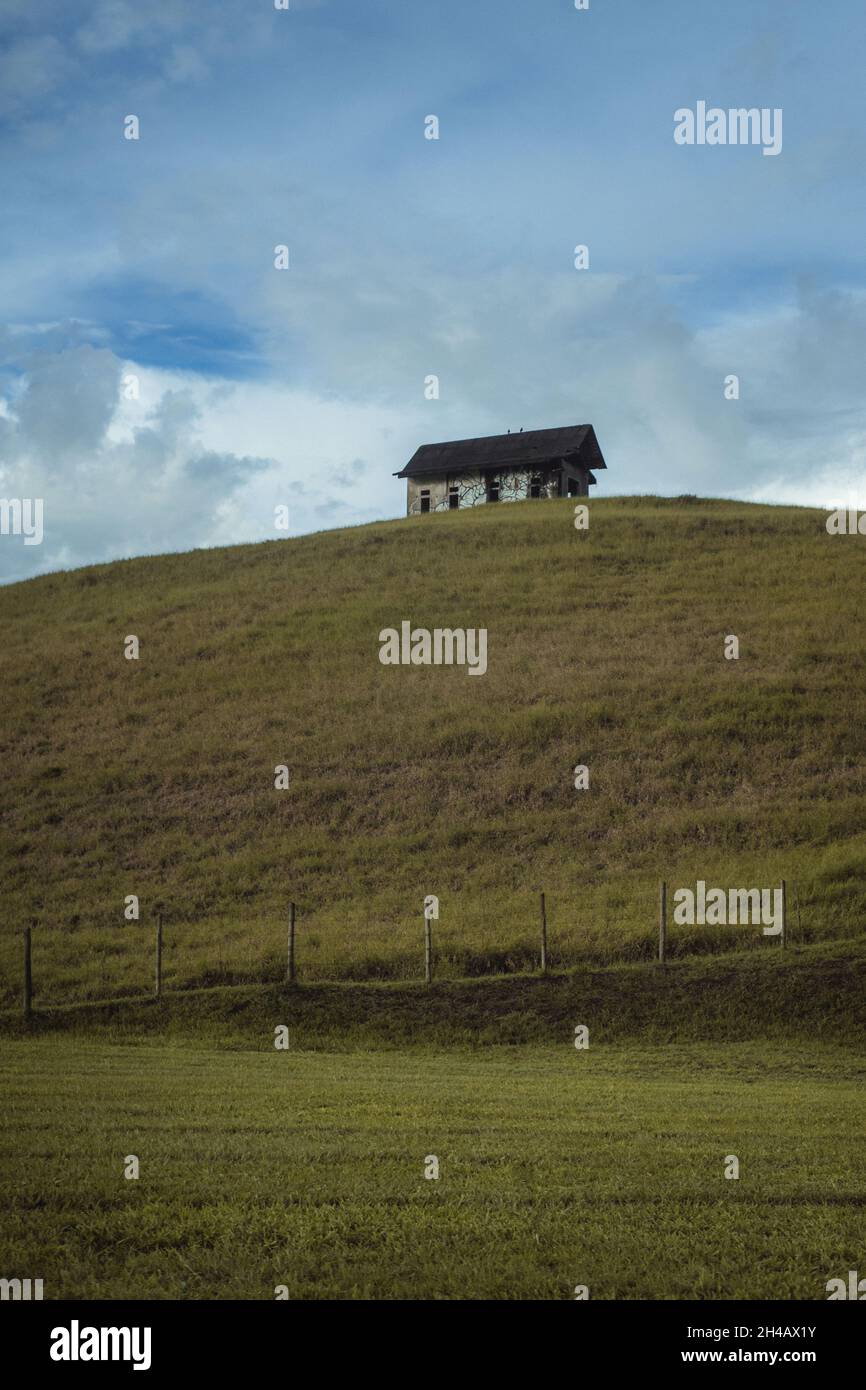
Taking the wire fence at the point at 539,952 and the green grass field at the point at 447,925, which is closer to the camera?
the green grass field at the point at 447,925

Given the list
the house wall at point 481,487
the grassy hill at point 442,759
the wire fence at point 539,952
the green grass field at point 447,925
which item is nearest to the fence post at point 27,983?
the green grass field at point 447,925

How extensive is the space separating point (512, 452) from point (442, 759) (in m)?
63.4

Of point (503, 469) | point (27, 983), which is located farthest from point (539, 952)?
point (503, 469)

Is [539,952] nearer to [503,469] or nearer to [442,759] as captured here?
[442,759]

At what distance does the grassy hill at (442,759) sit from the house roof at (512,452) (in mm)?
25208

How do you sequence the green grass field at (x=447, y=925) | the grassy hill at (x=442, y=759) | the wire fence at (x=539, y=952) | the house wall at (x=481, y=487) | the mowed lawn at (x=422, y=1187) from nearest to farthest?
the mowed lawn at (x=422, y=1187) < the green grass field at (x=447, y=925) < the wire fence at (x=539, y=952) < the grassy hill at (x=442, y=759) < the house wall at (x=481, y=487)

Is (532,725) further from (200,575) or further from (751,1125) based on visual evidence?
(200,575)

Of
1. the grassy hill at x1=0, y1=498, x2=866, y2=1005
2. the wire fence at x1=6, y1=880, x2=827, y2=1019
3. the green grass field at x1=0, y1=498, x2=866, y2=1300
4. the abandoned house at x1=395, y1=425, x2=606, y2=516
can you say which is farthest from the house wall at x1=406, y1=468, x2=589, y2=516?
the wire fence at x1=6, y1=880, x2=827, y2=1019

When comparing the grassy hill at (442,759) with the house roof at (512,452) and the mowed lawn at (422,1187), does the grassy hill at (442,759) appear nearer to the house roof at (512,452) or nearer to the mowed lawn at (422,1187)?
the mowed lawn at (422,1187)

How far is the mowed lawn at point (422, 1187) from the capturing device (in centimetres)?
819

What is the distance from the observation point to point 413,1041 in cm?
2388

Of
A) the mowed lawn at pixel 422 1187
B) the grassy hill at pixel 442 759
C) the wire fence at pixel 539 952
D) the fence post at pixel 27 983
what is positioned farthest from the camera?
the grassy hill at pixel 442 759

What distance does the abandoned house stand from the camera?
101500 mm
